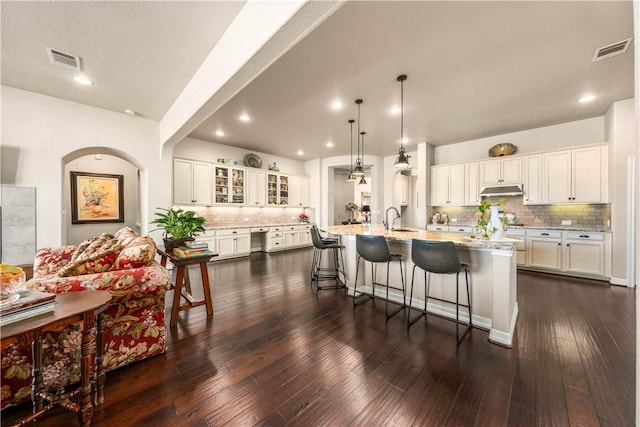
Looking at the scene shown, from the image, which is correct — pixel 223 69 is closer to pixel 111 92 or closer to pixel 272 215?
pixel 111 92

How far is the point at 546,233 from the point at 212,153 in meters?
7.72

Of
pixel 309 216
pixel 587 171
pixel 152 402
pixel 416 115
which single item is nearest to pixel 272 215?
pixel 309 216

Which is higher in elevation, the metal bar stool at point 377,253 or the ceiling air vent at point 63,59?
the ceiling air vent at point 63,59

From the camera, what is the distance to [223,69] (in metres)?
2.26

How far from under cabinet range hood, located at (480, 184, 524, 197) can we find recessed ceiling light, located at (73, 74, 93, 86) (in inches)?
288

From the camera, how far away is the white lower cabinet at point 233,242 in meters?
5.57

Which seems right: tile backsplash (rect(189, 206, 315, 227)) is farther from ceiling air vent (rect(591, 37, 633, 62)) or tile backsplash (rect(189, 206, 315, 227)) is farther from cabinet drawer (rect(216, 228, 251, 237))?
ceiling air vent (rect(591, 37, 633, 62))

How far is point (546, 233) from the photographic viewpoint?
4488 millimetres

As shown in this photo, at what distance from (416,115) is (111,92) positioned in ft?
16.2

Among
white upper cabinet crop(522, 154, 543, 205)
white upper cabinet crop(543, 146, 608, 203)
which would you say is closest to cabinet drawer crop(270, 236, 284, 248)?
white upper cabinet crop(522, 154, 543, 205)

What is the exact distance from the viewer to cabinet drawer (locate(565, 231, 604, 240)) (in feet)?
13.2

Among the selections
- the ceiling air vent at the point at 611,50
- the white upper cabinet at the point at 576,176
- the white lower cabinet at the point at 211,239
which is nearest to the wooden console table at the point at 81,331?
the white lower cabinet at the point at 211,239

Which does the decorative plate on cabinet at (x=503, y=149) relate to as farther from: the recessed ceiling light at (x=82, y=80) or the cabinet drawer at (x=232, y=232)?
the recessed ceiling light at (x=82, y=80)

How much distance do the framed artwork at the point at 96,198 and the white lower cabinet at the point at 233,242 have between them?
3.04 m
